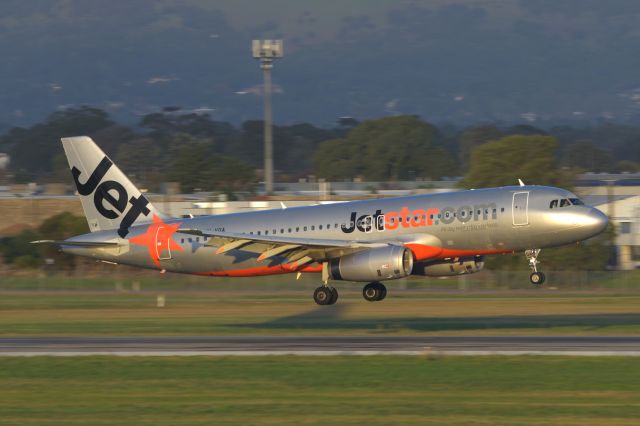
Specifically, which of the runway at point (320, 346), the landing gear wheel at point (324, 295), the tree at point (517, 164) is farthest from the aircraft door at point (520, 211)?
the tree at point (517, 164)

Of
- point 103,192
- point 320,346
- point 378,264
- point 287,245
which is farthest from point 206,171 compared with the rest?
point 320,346

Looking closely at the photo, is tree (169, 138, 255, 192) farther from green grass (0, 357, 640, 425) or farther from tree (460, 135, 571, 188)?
green grass (0, 357, 640, 425)

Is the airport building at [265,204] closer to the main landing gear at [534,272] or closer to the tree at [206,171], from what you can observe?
the tree at [206,171]

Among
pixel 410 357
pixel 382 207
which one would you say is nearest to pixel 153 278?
pixel 382 207

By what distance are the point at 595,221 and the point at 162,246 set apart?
20.3 metres

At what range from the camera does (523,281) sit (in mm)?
74750

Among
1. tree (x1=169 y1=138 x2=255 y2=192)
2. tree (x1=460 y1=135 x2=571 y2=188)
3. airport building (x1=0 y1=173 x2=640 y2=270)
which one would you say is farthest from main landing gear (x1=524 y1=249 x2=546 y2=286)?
tree (x1=169 y1=138 x2=255 y2=192)

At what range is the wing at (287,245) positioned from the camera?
47.9 m

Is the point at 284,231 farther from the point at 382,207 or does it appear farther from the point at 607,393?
the point at 607,393

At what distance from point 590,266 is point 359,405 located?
217 ft

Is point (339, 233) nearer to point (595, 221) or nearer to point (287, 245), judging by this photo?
point (287, 245)

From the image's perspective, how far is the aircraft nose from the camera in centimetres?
4669

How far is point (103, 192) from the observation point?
54156 millimetres

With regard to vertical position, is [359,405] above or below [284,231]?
below
